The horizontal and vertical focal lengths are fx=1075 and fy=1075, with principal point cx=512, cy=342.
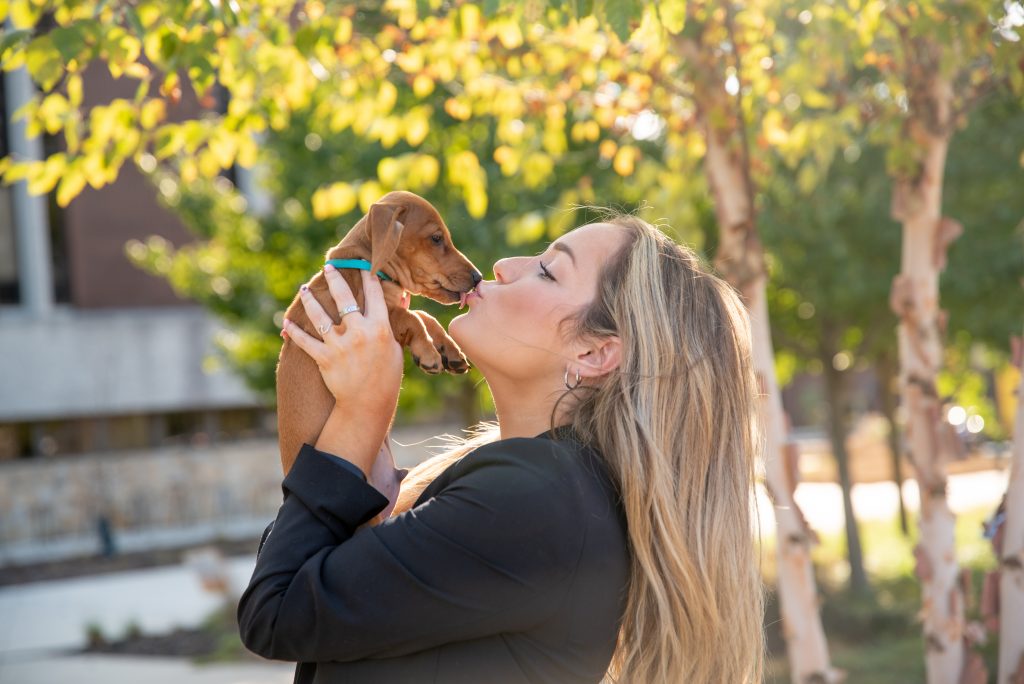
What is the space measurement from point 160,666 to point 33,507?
9891 mm

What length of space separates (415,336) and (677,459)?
876mm

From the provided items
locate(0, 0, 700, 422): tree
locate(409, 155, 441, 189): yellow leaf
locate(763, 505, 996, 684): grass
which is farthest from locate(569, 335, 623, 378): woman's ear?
locate(763, 505, 996, 684): grass

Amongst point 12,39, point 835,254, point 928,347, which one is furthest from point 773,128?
point 835,254

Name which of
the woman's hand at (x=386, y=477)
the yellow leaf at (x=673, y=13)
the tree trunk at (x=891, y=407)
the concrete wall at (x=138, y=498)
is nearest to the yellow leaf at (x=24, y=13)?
the woman's hand at (x=386, y=477)

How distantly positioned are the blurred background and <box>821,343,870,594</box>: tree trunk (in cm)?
4

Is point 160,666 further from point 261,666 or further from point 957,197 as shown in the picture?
point 957,197

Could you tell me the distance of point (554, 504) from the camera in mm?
1829

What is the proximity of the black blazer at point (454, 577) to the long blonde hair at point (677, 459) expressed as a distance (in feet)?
0.28

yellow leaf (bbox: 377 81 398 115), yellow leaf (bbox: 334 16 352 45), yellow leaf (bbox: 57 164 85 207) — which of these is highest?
yellow leaf (bbox: 334 16 352 45)

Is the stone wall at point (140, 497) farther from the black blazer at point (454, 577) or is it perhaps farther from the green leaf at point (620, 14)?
the black blazer at point (454, 577)

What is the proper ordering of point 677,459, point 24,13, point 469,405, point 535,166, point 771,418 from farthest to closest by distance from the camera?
point 469,405 → point 535,166 → point 771,418 → point 24,13 → point 677,459

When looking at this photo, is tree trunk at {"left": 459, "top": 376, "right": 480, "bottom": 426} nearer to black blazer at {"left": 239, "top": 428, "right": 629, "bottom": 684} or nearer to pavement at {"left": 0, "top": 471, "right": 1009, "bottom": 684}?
pavement at {"left": 0, "top": 471, "right": 1009, "bottom": 684}

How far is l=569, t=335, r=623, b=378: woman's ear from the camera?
2141mm

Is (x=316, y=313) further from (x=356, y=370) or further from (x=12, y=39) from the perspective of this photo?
(x=12, y=39)
